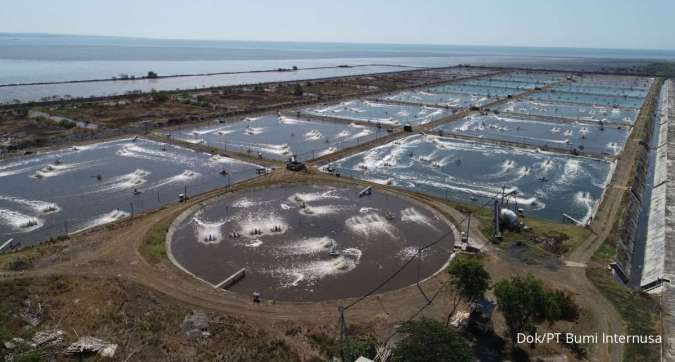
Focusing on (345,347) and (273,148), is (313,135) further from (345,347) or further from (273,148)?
(345,347)

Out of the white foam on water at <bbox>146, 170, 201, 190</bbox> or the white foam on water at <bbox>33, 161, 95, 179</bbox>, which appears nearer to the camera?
the white foam on water at <bbox>146, 170, 201, 190</bbox>

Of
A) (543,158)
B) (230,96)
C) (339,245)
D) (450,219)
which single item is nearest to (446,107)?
(543,158)

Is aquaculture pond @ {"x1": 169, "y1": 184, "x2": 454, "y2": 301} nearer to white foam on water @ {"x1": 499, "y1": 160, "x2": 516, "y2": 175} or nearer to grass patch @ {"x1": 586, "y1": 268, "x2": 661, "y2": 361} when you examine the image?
grass patch @ {"x1": 586, "y1": 268, "x2": 661, "y2": 361}

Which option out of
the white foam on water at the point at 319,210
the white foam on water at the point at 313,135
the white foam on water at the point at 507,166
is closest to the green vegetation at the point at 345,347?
the white foam on water at the point at 319,210

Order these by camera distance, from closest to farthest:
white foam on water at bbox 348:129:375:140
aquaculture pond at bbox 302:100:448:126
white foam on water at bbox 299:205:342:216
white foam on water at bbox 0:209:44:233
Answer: white foam on water at bbox 0:209:44:233 < white foam on water at bbox 299:205:342:216 < white foam on water at bbox 348:129:375:140 < aquaculture pond at bbox 302:100:448:126

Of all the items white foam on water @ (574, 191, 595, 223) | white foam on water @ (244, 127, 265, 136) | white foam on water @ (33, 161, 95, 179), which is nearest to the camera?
white foam on water @ (574, 191, 595, 223)

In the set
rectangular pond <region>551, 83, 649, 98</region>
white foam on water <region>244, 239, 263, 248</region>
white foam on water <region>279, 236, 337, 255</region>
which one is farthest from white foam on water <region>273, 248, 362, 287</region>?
rectangular pond <region>551, 83, 649, 98</region>

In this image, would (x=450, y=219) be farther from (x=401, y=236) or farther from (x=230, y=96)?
(x=230, y=96)
